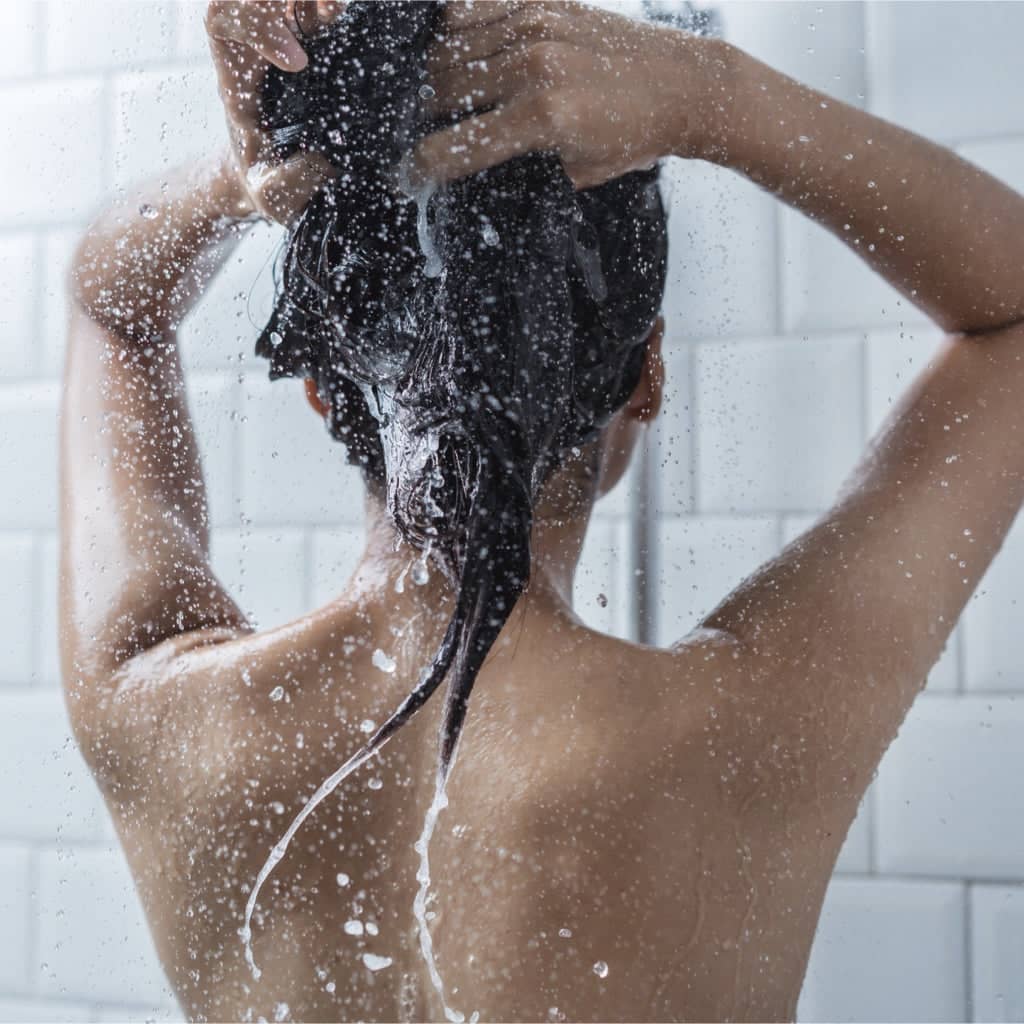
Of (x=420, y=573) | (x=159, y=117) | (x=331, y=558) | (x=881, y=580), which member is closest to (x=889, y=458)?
(x=881, y=580)

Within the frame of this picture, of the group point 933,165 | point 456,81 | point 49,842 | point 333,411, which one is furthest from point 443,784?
point 49,842

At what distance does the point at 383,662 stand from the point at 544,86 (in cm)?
30

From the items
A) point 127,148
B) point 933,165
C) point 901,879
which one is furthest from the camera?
point 127,148

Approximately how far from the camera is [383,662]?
26.3 inches

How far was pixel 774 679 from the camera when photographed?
2.20 feet

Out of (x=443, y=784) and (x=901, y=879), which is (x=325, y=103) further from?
(x=901, y=879)

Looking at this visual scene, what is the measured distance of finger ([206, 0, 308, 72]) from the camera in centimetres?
53

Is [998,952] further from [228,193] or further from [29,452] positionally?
[29,452]

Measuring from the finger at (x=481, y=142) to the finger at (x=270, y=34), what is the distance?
0.21ft

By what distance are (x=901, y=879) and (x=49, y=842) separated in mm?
851

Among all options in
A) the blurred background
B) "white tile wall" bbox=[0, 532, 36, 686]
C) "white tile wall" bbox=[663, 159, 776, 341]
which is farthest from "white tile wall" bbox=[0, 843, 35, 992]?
"white tile wall" bbox=[663, 159, 776, 341]

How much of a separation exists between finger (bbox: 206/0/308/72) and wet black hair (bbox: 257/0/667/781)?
1 centimetres

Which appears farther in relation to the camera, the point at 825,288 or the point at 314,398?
the point at 825,288

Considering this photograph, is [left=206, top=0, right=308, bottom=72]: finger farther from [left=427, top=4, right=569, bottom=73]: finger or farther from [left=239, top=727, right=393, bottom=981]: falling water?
[left=239, top=727, right=393, bottom=981]: falling water
